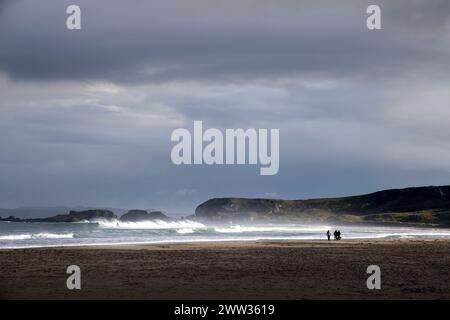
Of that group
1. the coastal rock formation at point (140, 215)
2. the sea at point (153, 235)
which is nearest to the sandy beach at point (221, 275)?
the sea at point (153, 235)

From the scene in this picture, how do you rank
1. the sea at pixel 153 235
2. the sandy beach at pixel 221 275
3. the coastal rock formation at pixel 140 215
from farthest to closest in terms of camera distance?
the coastal rock formation at pixel 140 215 < the sea at pixel 153 235 < the sandy beach at pixel 221 275

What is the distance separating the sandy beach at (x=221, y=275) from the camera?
21.0 m

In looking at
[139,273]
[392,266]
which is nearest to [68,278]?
[139,273]

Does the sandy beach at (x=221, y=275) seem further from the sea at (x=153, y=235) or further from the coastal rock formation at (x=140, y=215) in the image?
the coastal rock formation at (x=140, y=215)

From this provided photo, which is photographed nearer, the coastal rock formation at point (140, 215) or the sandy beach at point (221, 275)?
the sandy beach at point (221, 275)

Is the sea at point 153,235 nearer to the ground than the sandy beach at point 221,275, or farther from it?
nearer to the ground

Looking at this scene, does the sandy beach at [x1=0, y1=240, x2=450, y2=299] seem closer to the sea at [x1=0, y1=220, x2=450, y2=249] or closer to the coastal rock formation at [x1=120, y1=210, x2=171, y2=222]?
the sea at [x1=0, y1=220, x2=450, y2=249]

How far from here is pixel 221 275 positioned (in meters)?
26.8

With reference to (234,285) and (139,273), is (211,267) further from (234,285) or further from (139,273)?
(234,285)

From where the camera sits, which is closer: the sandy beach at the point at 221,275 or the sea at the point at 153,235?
A: the sandy beach at the point at 221,275

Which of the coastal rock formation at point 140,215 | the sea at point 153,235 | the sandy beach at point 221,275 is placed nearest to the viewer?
the sandy beach at point 221,275

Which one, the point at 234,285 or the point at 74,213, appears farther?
the point at 74,213
